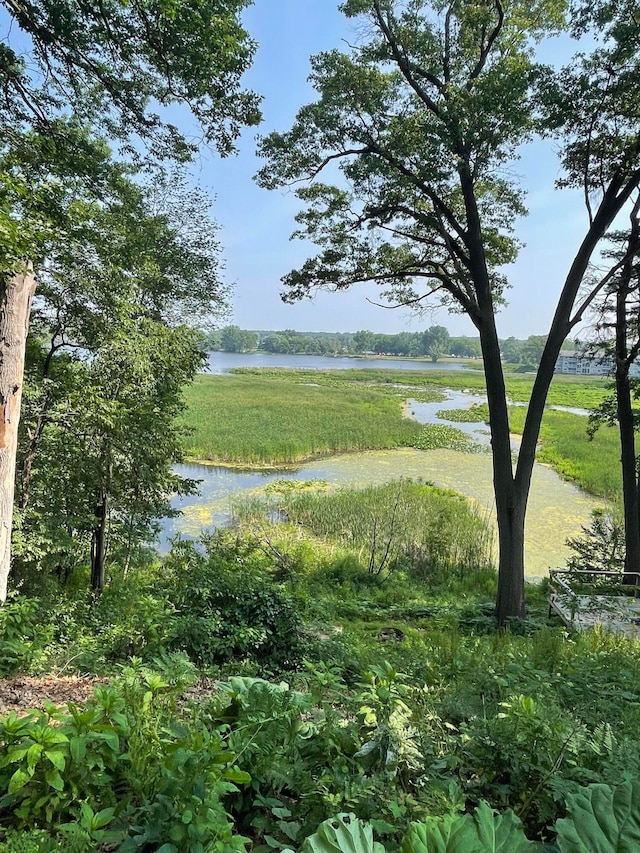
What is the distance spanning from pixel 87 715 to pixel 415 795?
3.91 feet

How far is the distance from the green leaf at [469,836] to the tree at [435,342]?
115001mm

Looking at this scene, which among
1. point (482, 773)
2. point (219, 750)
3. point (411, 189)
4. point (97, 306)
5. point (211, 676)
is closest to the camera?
point (219, 750)

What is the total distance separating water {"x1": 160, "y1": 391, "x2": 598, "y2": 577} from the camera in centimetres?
1131

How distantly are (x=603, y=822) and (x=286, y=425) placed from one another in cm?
2307

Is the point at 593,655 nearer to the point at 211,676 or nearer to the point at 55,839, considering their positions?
the point at 211,676

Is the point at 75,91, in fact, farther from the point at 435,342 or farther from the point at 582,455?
the point at 435,342

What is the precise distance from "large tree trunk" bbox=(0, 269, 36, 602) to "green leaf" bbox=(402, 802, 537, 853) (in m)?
4.40

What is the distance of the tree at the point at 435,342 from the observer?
114 meters

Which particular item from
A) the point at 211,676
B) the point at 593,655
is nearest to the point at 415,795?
the point at 211,676

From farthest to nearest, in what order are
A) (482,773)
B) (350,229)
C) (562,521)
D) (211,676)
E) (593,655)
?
(562,521) → (350,229) → (593,655) → (211,676) → (482,773)

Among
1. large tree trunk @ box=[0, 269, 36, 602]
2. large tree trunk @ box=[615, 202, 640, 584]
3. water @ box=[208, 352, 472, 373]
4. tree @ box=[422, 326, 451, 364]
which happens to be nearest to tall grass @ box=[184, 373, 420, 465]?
large tree trunk @ box=[0, 269, 36, 602]

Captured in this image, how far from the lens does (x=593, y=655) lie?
3912mm

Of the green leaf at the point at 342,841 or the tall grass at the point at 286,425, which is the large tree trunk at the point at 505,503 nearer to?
the green leaf at the point at 342,841

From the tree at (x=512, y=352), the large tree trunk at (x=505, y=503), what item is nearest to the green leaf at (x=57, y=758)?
the large tree trunk at (x=505, y=503)
